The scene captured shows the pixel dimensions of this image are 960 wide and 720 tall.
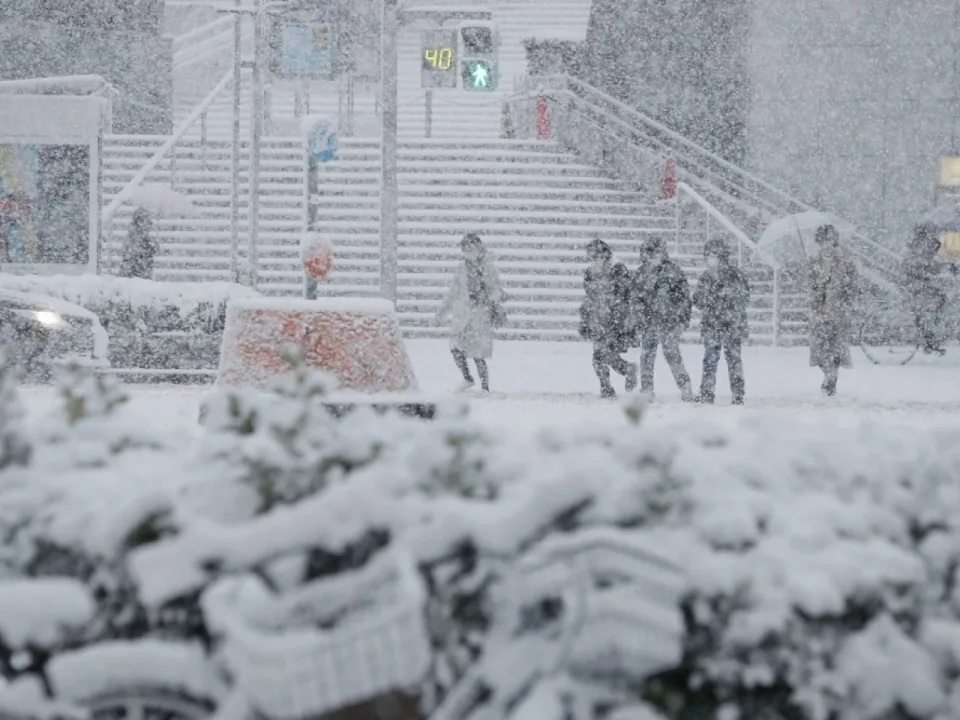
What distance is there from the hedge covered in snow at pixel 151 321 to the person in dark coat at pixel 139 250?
12.5ft

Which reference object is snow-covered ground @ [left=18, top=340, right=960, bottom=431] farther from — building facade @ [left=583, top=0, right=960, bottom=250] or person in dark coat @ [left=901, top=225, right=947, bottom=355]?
building facade @ [left=583, top=0, right=960, bottom=250]

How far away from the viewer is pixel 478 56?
69.3 ft

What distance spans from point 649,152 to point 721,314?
35.0 ft

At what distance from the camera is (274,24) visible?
18.7 metres

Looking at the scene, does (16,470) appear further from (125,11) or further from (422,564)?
(125,11)

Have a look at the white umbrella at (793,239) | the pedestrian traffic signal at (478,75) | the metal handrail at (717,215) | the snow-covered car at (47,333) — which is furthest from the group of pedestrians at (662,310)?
the metal handrail at (717,215)

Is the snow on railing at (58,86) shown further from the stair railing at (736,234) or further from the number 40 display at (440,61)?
the stair railing at (736,234)

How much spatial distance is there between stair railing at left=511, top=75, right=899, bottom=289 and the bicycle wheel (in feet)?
2.54

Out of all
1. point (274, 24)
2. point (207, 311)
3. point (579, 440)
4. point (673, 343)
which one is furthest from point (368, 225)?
point (579, 440)

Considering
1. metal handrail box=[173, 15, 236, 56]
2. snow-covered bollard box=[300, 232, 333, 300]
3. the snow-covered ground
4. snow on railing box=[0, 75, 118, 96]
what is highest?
metal handrail box=[173, 15, 236, 56]

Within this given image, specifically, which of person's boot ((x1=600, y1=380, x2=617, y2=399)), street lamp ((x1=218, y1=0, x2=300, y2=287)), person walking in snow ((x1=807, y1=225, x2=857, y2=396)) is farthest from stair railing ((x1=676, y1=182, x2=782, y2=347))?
person's boot ((x1=600, y1=380, x2=617, y2=399))

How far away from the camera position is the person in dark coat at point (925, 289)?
2073cm

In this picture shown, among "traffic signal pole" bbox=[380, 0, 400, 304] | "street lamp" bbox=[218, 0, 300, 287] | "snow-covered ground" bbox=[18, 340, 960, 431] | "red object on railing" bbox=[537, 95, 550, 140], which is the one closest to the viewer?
"snow-covered ground" bbox=[18, 340, 960, 431]

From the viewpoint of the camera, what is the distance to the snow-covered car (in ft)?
50.9
